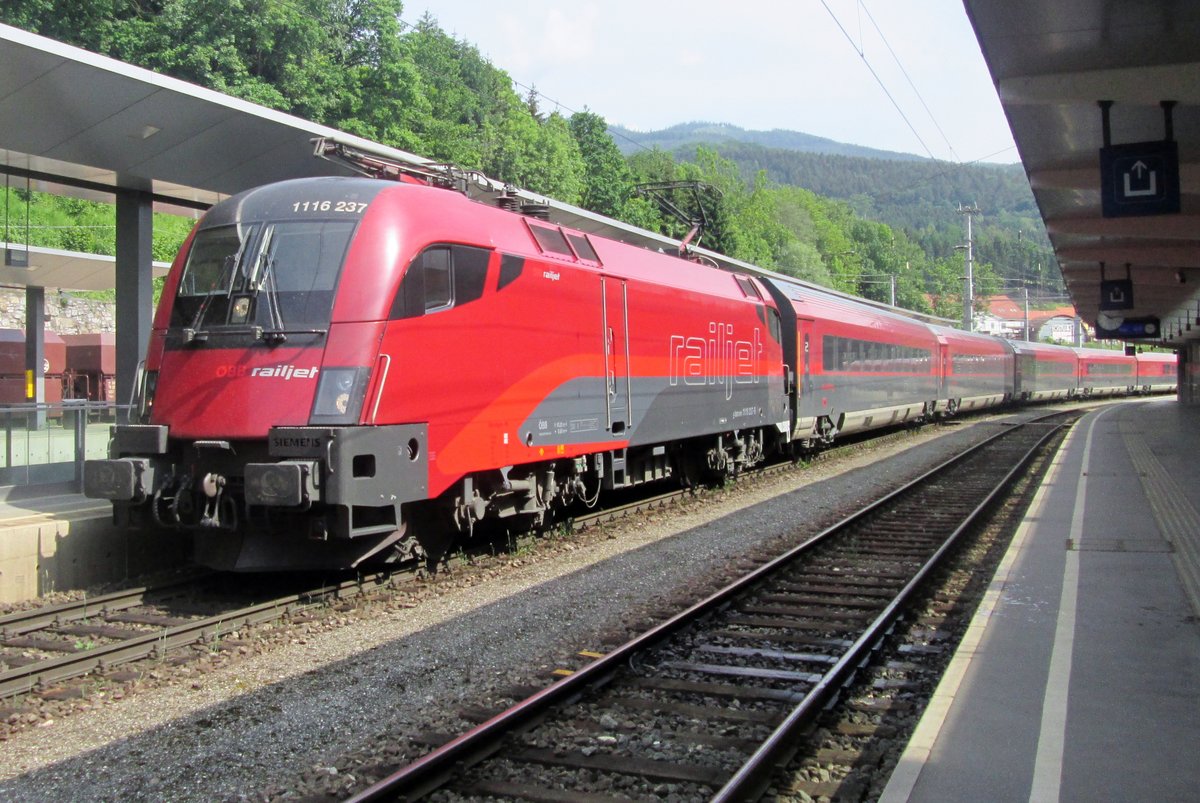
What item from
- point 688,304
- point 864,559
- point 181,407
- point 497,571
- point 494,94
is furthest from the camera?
point 494,94

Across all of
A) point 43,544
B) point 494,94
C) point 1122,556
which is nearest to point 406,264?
point 43,544

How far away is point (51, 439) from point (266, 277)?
13.9 ft

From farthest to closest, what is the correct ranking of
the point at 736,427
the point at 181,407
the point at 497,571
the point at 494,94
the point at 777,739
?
the point at 494,94, the point at 736,427, the point at 497,571, the point at 181,407, the point at 777,739

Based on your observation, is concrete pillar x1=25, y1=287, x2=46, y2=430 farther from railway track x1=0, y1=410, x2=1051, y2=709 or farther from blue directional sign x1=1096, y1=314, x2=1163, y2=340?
blue directional sign x1=1096, y1=314, x2=1163, y2=340

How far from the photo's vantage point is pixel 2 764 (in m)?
5.22

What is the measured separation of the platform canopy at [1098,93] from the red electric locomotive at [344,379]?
457 cm

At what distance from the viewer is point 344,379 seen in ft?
25.8

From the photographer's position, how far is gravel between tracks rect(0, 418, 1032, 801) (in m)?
A: 5.11

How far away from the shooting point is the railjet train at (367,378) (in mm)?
7922

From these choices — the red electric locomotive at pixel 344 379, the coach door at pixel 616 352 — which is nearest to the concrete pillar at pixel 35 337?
the red electric locomotive at pixel 344 379

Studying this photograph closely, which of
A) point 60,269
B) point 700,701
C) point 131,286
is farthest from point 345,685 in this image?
point 60,269

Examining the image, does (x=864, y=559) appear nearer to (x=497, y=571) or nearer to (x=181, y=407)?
(x=497, y=571)

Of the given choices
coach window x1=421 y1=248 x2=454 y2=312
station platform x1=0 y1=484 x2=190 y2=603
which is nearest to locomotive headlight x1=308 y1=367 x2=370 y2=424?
coach window x1=421 y1=248 x2=454 y2=312

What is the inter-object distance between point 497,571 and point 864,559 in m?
3.81
